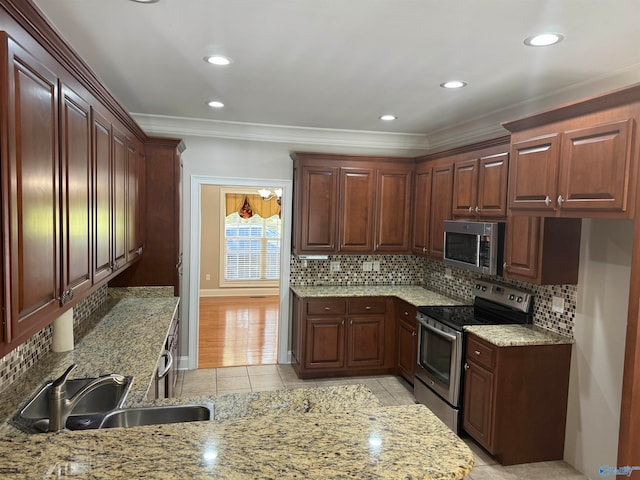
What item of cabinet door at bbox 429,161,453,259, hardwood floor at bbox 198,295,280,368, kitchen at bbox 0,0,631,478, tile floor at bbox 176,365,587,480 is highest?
kitchen at bbox 0,0,631,478

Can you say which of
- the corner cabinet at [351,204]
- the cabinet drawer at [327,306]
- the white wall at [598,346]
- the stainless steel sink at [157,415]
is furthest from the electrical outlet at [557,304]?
the stainless steel sink at [157,415]

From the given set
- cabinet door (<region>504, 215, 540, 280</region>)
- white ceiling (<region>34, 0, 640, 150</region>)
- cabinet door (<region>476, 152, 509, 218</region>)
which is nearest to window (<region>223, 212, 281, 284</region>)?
white ceiling (<region>34, 0, 640, 150</region>)

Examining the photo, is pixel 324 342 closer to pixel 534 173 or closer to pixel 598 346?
pixel 598 346

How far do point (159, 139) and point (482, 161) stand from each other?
9.31 feet

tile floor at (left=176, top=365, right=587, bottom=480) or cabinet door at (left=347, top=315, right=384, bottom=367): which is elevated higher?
cabinet door at (left=347, top=315, right=384, bottom=367)

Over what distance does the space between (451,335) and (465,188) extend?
133cm

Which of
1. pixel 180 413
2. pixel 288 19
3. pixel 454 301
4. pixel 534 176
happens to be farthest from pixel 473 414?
pixel 288 19

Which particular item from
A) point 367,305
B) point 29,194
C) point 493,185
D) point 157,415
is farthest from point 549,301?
point 29,194

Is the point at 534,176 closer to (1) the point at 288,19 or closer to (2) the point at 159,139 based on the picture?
(1) the point at 288,19

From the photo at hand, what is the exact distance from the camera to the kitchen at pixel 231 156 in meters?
4.68

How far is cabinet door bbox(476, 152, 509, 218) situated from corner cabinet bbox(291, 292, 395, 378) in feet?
5.11

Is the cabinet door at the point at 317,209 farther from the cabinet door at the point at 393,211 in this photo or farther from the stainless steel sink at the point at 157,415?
the stainless steel sink at the point at 157,415

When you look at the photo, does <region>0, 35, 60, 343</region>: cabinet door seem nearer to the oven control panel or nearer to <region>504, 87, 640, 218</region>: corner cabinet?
<region>504, 87, 640, 218</region>: corner cabinet

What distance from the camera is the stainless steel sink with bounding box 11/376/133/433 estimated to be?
1700mm
